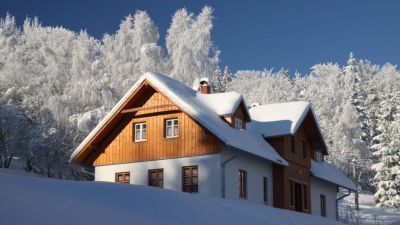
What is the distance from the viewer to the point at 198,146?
2994 centimetres

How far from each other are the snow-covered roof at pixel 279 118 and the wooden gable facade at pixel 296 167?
49cm

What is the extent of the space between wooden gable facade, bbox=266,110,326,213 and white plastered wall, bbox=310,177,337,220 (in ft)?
5.93

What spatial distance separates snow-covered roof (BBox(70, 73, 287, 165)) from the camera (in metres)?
28.9

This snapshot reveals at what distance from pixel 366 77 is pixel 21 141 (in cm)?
6926

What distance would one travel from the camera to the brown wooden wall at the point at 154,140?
98.4 ft

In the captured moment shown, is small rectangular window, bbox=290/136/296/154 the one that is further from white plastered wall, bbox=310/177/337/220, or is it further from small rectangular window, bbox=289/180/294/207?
white plastered wall, bbox=310/177/337/220

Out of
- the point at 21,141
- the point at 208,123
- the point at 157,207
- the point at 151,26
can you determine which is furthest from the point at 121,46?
the point at 157,207

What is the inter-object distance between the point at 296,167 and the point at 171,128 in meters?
8.29

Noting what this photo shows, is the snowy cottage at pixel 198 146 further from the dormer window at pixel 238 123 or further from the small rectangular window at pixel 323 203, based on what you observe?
the small rectangular window at pixel 323 203

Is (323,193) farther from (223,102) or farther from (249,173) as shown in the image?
(223,102)

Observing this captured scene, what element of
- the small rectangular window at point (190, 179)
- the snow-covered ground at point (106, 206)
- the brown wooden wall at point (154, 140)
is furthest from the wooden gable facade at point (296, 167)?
the snow-covered ground at point (106, 206)

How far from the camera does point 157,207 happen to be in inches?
598

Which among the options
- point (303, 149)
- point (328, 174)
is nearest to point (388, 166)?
point (328, 174)

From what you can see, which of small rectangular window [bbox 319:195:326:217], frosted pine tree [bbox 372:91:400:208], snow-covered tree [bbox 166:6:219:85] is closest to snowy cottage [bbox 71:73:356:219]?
small rectangular window [bbox 319:195:326:217]
